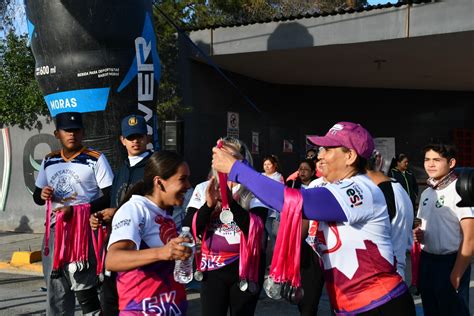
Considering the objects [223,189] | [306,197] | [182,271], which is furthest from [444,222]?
[182,271]

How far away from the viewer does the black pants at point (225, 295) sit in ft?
14.1

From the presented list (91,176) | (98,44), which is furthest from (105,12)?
(91,176)

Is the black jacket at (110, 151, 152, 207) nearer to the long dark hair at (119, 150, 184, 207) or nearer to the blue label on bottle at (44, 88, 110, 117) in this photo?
the long dark hair at (119, 150, 184, 207)

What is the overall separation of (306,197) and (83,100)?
19.8 feet

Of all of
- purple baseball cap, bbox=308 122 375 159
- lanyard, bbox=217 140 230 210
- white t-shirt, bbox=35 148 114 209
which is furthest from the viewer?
white t-shirt, bbox=35 148 114 209

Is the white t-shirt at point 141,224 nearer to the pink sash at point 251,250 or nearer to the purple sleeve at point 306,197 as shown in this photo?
the purple sleeve at point 306,197

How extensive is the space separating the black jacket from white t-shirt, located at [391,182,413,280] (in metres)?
2.13

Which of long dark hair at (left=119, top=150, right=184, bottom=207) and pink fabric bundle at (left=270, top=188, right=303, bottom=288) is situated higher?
long dark hair at (left=119, top=150, right=184, bottom=207)

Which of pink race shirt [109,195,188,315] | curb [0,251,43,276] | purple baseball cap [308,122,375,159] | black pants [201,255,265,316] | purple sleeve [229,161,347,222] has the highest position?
purple baseball cap [308,122,375,159]

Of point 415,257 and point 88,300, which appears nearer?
point 415,257

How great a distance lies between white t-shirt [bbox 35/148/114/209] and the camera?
5.09 meters

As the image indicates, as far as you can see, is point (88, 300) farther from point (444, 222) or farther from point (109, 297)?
point (444, 222)

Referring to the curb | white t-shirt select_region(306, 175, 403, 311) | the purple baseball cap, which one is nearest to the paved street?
the curb

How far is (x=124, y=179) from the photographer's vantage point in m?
4.96
